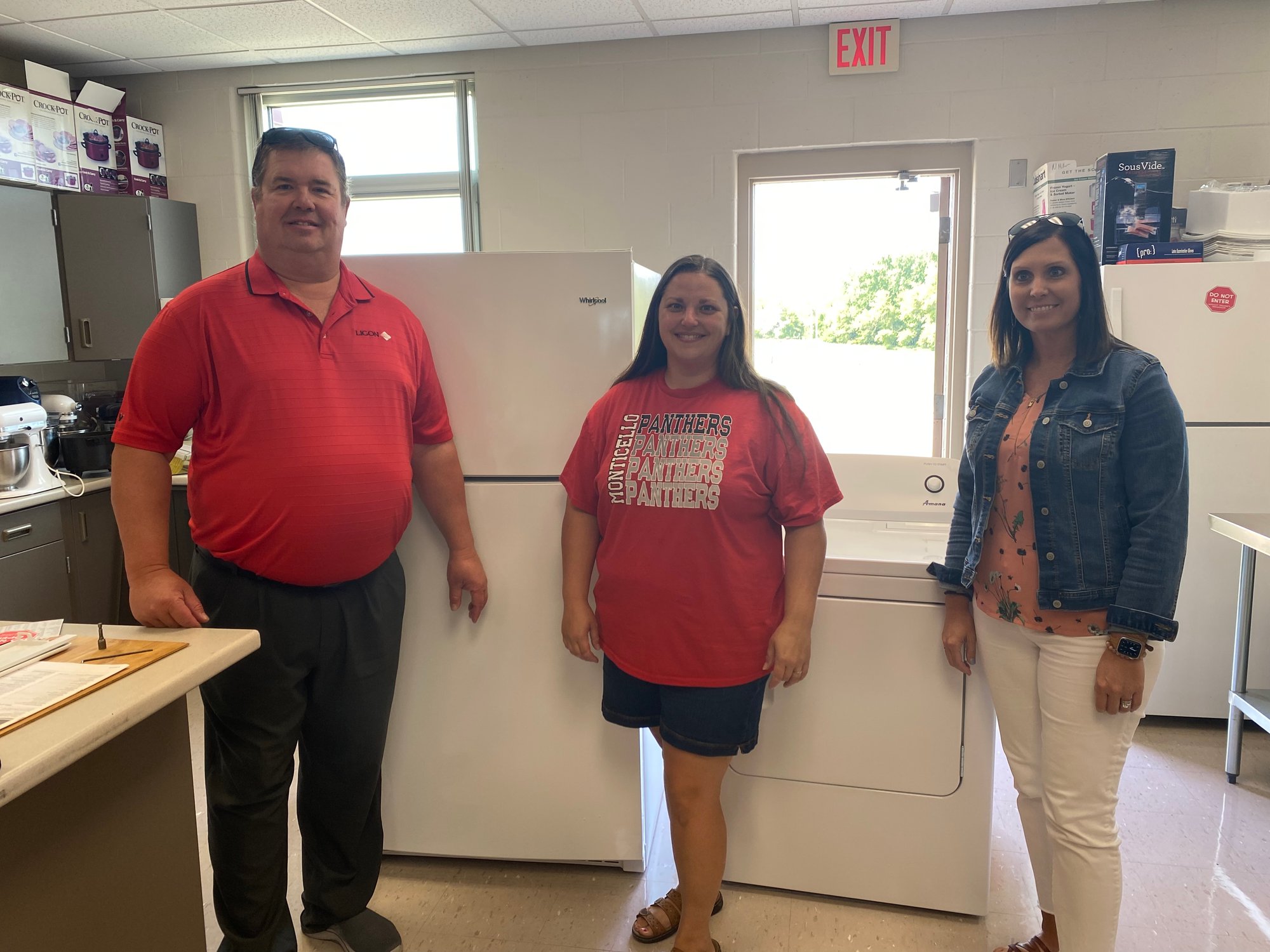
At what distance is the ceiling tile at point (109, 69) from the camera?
12.1 ft

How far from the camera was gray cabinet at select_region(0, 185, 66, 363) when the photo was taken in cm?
325

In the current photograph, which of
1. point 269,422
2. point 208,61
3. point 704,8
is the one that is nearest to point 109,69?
point 208,61

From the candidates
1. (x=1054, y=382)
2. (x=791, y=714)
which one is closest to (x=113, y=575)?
(x=791, y=714)

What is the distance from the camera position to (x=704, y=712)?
1.64 metres

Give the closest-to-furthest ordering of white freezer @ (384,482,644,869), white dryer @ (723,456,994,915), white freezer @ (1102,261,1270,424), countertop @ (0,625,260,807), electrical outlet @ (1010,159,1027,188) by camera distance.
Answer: countertop @ (0,625,260,807), white dryer @ (723,456,994,915), white freezer @ (384,482,644,869), white freezer @ (1102,261,1270,424), electrical outlet @ (1010,159,1027,188)

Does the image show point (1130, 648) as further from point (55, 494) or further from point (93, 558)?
point (93, 558)

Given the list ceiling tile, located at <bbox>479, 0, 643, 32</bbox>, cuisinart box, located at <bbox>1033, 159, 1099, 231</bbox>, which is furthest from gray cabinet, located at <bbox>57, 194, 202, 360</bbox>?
cuisinart box, located at <bbox>1033, 159, 1099, 231</bbox>

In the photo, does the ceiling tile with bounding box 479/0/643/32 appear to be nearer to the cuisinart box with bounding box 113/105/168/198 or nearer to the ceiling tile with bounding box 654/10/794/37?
the ceiling tile with bounding box 654/10/794/37

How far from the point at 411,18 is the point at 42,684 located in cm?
302

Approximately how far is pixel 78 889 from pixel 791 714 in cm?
140

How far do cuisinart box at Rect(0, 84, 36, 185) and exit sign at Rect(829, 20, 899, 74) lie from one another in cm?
326

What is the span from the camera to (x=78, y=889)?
3.67 feet

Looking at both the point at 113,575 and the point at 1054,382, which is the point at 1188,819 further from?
the point at 113,575

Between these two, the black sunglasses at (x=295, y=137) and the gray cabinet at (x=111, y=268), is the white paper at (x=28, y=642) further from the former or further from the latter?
the gray cabinet at (x=111, y=268)
